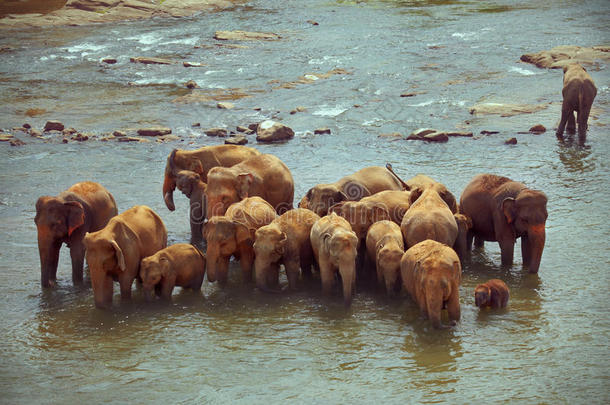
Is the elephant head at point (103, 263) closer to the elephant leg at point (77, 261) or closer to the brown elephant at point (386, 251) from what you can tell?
the elephant leg at point (77, 261)

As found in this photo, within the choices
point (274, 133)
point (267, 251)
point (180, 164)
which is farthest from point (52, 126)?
point (267, 251)

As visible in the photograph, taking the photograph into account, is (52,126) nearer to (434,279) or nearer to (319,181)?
(319,181)

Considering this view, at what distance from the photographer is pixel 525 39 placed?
89.5 feet

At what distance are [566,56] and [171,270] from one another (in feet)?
57.2

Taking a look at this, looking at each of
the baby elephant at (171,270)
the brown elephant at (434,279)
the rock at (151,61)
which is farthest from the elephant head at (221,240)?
the rock at (151,61)

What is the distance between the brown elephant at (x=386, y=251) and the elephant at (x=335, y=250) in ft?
1.09

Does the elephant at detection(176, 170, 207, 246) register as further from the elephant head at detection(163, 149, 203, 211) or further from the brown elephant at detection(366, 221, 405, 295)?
the brown elephant at detection(366, 221, 405, 295)

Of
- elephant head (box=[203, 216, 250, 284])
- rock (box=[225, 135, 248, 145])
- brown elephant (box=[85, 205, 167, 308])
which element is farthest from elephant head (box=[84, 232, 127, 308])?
rock (box=[225, 135, 248, 145])

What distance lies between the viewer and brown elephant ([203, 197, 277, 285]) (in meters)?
10.4

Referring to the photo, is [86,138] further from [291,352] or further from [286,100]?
[291,352]

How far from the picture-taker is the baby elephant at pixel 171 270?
9984 millimetres

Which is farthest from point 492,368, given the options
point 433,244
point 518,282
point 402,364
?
point 518,282

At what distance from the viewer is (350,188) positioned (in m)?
12.1

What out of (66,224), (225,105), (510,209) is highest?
(225,105)
